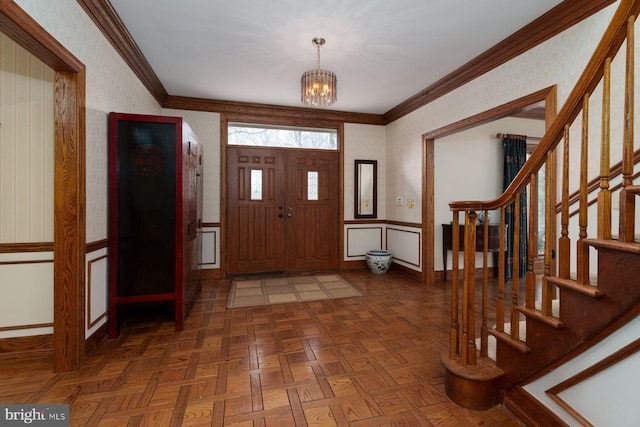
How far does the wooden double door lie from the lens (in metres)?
4.54

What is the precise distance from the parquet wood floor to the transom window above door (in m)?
2.73

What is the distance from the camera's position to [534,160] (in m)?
1.46

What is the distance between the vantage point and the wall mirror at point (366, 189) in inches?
198

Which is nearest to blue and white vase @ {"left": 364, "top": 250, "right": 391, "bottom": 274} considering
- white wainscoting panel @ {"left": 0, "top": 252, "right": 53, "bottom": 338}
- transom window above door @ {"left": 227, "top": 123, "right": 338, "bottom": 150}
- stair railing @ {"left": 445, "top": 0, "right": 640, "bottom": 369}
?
transom window above door @ {"left": 227, "top": 123, "right": 338, "bottom": 150}

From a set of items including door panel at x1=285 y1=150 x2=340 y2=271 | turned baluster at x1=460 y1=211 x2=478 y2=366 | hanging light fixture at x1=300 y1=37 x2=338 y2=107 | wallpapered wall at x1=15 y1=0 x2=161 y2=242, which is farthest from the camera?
door panel at x1=285 y1=150 x2=340 y2=271

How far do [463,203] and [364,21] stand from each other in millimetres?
1791

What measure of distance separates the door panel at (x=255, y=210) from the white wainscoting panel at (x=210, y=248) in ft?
0.55

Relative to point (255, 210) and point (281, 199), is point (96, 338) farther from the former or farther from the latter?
point (281, 199)

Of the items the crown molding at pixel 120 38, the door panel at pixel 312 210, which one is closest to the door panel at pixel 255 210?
the door panel at pixel 312 210

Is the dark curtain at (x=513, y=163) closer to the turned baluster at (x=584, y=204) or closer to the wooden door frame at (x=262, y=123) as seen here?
the wooden door frame at (x=262, y=123)

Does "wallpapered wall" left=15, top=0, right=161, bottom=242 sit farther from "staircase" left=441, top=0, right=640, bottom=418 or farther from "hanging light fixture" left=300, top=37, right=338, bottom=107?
"staircase" left=441, top=0, right=640, bottom=418

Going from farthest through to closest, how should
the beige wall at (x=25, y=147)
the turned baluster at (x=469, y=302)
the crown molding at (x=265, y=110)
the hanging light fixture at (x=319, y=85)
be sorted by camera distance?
1. the crown molding at (x=265, y=110)
2. the hanging light fixture at (x=319, y=85)
3. the beige wall at (x=25, y=147)
4. the turned baluster at (x=469, y=302)

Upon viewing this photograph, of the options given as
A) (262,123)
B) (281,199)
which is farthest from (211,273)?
(262,123)

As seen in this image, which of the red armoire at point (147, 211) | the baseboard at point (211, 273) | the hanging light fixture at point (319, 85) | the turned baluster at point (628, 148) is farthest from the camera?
the baseboard at point (211, 273)
